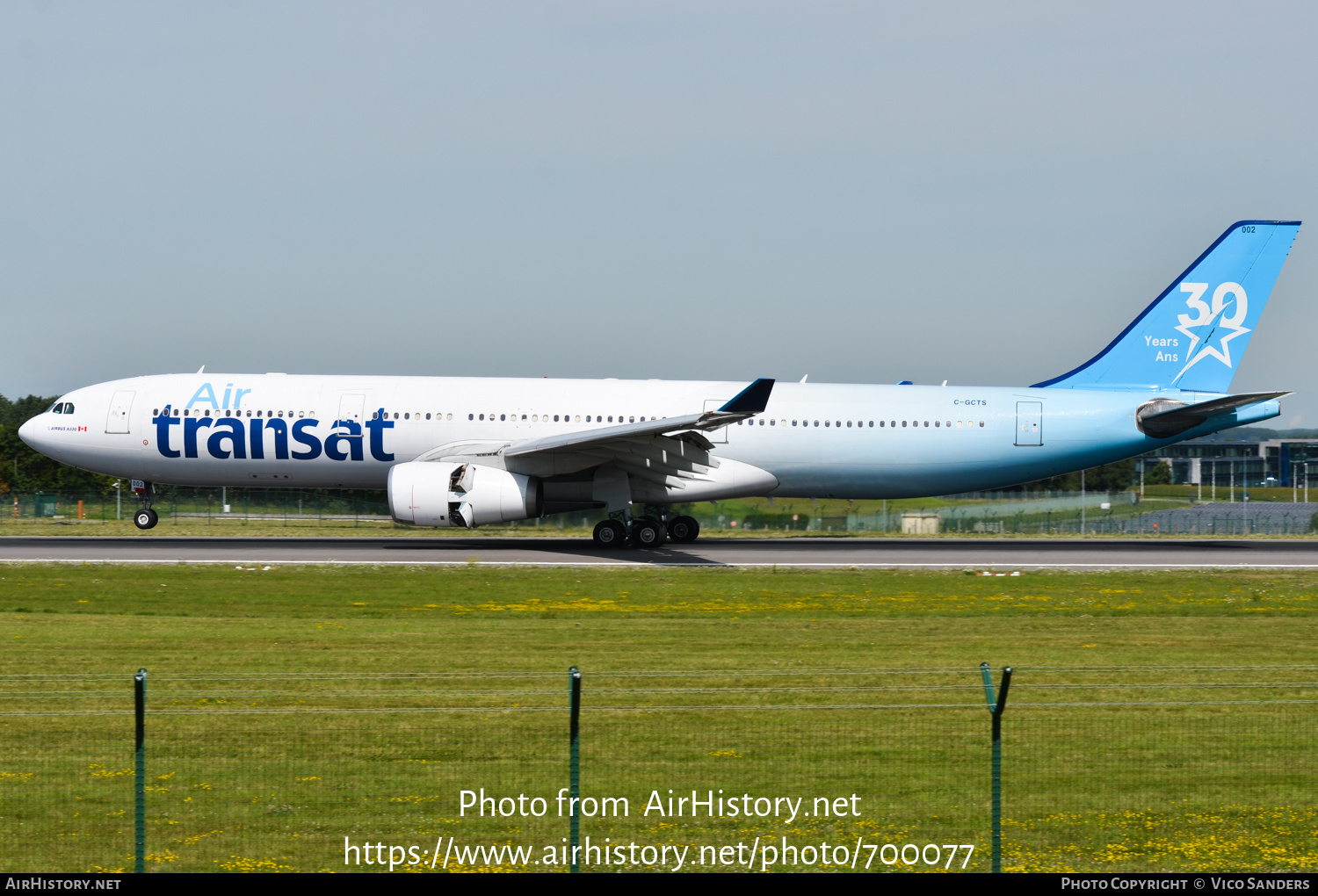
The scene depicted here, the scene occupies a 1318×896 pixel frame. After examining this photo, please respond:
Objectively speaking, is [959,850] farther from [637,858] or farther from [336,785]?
[336,785]

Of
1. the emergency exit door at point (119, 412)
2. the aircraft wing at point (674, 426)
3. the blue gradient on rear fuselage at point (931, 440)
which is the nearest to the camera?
the aircraft wing at point (674, 426)

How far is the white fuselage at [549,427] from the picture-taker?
34.6m

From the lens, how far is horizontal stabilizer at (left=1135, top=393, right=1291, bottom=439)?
112 ft

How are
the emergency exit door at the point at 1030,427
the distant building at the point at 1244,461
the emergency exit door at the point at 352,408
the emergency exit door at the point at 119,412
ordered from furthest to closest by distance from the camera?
the distant building at the point at 1244,461 < the emergency exit door at the point at 1030,427 < the emergency exit door at the point at 119,412 < the emergency exit door at the point at 352,408

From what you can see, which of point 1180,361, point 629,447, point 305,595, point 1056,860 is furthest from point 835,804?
point 1180,361

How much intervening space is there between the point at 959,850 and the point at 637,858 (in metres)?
2.30

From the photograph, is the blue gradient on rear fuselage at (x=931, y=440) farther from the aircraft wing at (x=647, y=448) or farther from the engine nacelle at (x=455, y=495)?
the engine nacelle at (x=455, y=495)

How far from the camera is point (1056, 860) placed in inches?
340

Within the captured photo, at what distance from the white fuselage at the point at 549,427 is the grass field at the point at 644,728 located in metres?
12.3

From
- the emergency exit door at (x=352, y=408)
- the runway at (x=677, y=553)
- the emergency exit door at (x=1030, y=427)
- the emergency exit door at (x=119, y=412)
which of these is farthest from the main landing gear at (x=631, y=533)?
→ the emergency exit door at (x=119, y=412)

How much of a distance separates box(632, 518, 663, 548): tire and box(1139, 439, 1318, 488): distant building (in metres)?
83.2

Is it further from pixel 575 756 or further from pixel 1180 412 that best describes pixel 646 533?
pixel 575 756

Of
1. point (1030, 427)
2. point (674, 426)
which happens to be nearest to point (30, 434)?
point (674, 426)

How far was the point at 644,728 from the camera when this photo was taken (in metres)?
12.0
